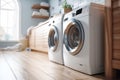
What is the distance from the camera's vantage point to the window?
5480mm

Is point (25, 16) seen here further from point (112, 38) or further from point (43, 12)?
point (112, 38)

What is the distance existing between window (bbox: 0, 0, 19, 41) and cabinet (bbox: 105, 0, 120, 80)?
467cm

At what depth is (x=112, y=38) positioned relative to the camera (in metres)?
1.25

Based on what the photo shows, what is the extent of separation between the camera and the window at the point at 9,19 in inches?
216

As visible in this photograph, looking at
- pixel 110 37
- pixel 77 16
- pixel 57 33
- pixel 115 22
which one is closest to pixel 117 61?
pixel 110 37

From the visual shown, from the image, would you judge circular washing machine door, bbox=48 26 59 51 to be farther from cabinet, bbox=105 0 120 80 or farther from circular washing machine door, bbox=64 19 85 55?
cabinet, bbox=105 0 120 80

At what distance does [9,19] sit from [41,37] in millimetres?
2115

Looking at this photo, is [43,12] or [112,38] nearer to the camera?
[112,38]

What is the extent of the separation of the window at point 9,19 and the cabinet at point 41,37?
847mm

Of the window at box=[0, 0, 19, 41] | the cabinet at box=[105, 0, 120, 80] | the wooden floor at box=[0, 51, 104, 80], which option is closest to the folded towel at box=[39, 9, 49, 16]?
the window at box=[0, 0, 19, 41]

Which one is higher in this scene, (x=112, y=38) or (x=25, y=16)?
(x=25, y=16)

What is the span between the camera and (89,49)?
1.40 meters

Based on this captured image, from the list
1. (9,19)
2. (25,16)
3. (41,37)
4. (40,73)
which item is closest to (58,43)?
(40,73)

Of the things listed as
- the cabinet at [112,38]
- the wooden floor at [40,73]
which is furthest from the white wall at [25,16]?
the cabinet at [112,38]
